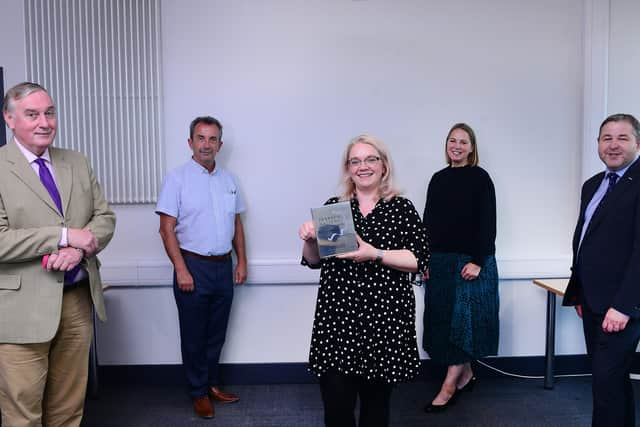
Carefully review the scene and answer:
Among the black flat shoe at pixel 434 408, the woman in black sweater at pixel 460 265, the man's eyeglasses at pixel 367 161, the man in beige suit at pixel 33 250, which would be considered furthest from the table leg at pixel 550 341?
the man in beige suit at pixel 33 250

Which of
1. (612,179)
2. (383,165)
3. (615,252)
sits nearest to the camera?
(383,165)

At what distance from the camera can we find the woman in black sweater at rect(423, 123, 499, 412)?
3080 millimetres

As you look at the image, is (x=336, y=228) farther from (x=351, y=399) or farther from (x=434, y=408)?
(x=434, y=408)

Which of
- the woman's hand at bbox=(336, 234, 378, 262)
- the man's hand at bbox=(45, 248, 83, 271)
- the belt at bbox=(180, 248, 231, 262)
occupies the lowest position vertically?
the belt at bbox=(180, 248, 231, 262)

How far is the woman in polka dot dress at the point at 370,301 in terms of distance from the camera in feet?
6.48

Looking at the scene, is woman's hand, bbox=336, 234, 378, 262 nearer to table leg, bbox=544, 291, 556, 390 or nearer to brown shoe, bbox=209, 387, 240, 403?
brown shoe, bbox=209, 387, 240, 403

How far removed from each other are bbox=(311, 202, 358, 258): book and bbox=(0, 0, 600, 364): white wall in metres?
1.72

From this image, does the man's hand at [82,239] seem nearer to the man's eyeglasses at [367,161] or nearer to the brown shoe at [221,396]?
the man's eyeglasses at [367,161]

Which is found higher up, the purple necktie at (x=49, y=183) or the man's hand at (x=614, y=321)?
the purple necktie at (x=49, y=183)

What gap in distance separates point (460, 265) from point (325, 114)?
129 centimetres

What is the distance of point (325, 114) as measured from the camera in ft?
11.7

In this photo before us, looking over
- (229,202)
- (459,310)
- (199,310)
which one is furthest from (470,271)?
(199,310)

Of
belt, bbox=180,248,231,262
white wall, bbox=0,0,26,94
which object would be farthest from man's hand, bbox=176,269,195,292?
white wall, bbox=0,0,26,94

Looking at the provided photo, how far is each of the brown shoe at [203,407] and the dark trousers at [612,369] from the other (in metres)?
1.97
